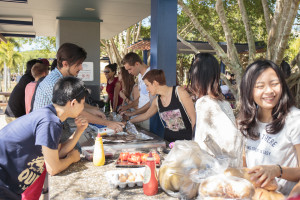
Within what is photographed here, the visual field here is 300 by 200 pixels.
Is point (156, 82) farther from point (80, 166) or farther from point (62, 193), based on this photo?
point (62, 193)

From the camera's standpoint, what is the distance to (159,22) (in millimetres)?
3727

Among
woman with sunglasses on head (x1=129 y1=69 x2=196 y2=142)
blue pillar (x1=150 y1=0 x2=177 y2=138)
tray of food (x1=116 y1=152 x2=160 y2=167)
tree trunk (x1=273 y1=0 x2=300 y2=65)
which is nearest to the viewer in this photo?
tray of food (x1=116 y1=152 x2=160 y2=167)

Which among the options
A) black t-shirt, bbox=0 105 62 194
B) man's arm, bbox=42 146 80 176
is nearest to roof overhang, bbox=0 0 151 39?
man's arm, bbox=42 146 80 176

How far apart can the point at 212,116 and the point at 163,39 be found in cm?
207

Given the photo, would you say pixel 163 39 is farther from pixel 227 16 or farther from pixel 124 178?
pixel 227 16

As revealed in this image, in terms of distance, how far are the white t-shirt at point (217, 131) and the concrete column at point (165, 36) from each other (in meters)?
1.85

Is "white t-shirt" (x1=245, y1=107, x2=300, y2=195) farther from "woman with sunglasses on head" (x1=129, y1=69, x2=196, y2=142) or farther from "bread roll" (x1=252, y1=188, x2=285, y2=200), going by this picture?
"woman with sunglasses on head" (x1=129, y1=69, x2=196, y2=142)

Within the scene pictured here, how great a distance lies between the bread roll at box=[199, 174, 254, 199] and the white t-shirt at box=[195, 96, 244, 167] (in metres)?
0.51

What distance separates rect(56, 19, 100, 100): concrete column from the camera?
635 centimetres

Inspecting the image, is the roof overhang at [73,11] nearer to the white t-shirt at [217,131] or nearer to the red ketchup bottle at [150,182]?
the white t-shirt at [217,131]

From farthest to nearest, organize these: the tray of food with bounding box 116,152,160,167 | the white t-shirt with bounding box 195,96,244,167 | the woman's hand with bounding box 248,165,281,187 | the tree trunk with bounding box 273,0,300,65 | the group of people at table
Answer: the tree trunk with bounding box 273,0,300,65 < the tray of food with bounding box 116,152,160,167 < the white t-shirt with bounding box 195,96,244,167 < the group of people at table < the woman's hand with bounding box 248,165,281,187

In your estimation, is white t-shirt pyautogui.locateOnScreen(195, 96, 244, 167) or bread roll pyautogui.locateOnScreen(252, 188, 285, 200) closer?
bread roll pyautogui.locateOnScreen(252, 188, 285, 200)

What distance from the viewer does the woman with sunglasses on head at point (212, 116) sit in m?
1.80

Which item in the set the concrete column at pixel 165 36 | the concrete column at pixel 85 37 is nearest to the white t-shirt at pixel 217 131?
the concrete column at pixel 165 36
